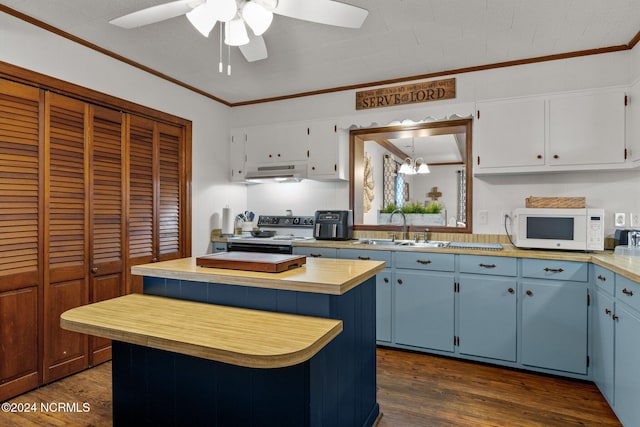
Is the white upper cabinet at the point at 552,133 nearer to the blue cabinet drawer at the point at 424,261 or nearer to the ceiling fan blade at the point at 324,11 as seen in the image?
the blue cabinet drawer at the point at 424,261

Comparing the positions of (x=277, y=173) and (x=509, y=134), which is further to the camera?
(x=277, y=173)

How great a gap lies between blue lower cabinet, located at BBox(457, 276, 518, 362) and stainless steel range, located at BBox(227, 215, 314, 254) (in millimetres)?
1586

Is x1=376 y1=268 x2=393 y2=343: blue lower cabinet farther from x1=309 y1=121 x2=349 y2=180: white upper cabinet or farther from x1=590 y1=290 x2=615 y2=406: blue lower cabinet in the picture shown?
x1=590 y1=290 x2=615 y2=406: blue lower cabinet

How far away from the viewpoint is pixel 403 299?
3059mm

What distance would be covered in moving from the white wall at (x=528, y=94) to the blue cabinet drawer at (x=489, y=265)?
577 millimetres

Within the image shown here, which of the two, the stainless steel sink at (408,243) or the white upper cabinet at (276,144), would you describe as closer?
the stainless steel sink at (408,243)

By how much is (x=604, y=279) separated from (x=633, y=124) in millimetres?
1190

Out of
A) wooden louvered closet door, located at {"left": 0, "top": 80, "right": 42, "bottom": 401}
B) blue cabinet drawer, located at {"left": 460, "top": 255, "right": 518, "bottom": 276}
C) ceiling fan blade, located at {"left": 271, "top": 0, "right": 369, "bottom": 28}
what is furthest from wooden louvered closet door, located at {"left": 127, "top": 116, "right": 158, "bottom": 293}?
blue cabinet drawer, located at {"left": 460, "top": 255, "right": 518, "bottom": 276}

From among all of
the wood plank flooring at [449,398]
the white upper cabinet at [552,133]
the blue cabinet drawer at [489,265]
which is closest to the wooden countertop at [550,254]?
the blue cabinet drawer at [489,265]

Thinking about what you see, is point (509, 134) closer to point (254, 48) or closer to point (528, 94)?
point (528, 94)

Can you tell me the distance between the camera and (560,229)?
2699 millimetres

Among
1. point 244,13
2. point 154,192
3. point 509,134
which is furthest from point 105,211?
point 509,134

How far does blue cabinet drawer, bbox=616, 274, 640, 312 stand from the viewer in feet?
5.92

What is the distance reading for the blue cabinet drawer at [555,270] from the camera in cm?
251
